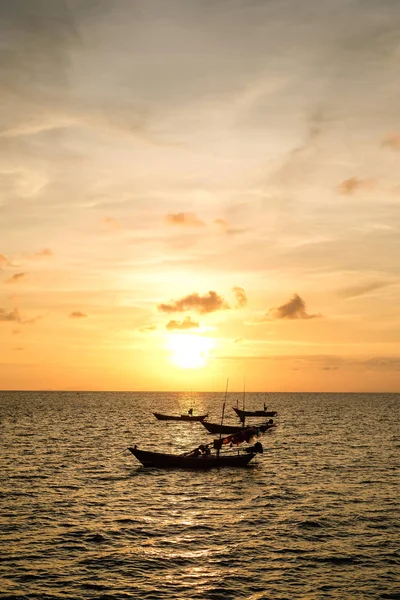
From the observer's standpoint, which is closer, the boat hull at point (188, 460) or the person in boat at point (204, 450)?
the boat hull at point (188, 460)

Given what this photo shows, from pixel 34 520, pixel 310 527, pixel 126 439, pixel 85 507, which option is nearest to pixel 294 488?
pixel 310 527

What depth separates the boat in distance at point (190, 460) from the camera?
192 ft

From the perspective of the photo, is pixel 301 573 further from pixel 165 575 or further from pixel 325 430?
pixel 325 430

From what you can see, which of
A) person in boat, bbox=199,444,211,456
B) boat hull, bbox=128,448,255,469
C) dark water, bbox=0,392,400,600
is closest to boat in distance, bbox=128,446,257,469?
boat hull, bbox=128,448,255,469

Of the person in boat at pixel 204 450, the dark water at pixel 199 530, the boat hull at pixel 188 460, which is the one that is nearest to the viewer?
the dark water at pixel 199 530

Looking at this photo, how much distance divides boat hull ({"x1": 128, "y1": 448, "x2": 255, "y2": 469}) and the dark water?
1038mm

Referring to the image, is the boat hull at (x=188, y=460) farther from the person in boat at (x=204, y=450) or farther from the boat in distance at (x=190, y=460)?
the person in boat at (x=204, y=450)

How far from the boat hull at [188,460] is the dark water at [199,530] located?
104 centimetres

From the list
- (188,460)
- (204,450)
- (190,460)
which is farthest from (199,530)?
(204,450)

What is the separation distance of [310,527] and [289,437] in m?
64.6

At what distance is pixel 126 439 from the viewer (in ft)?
311

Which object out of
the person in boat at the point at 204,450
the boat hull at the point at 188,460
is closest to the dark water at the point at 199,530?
the boat hull at the point at 188,460

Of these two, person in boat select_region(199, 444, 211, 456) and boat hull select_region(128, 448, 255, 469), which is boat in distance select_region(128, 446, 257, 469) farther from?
person in boat select_region(199, 444, 211, 456)

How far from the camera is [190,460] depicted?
58500 millimetres
